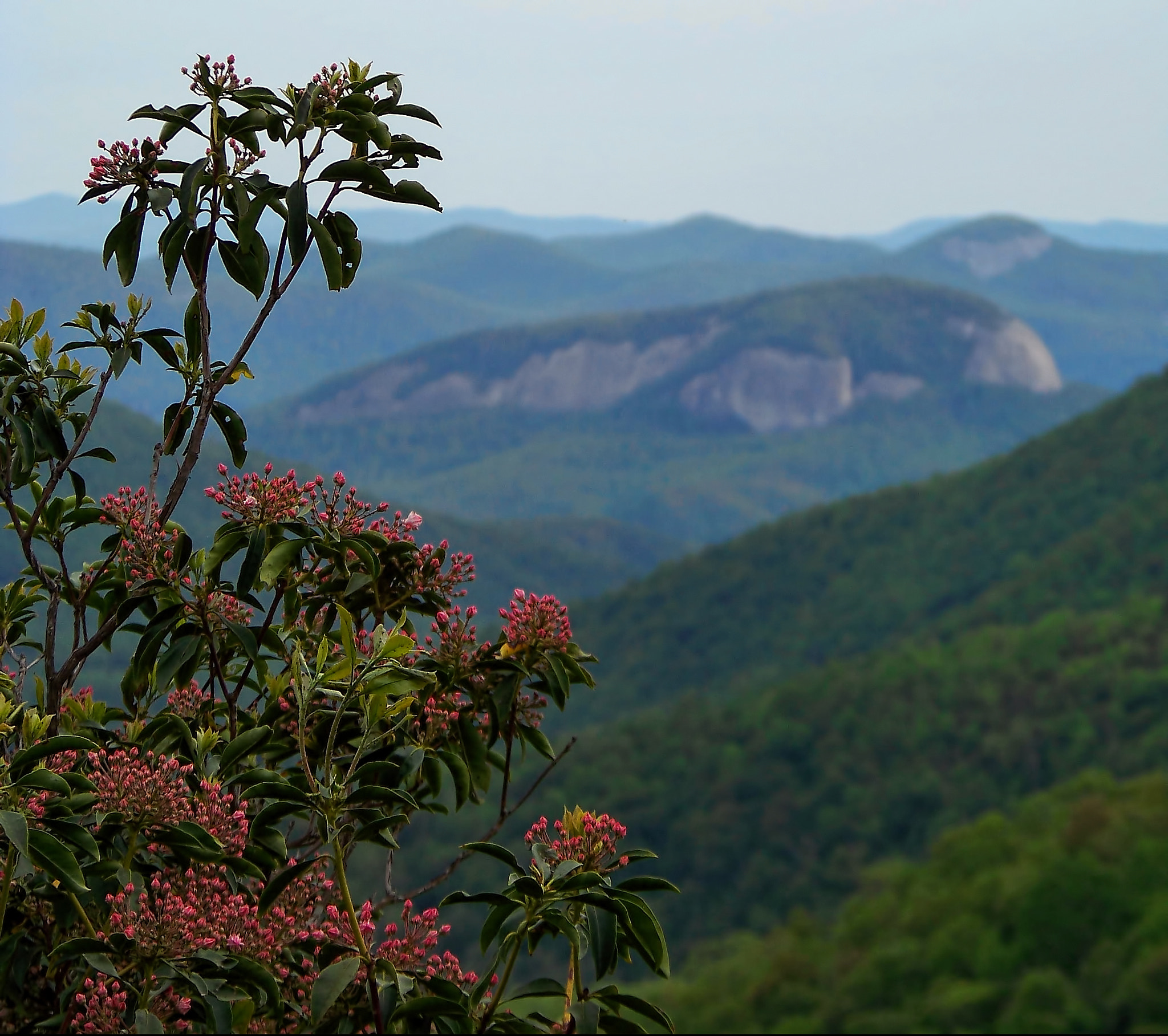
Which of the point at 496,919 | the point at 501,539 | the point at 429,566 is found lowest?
the point at 501,539

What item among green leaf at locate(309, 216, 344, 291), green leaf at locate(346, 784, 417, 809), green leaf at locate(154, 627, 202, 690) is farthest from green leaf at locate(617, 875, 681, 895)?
green leaf at locate(309, 216, 344, 291)

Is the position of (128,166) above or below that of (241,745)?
above

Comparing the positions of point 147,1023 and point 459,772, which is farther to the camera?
point 459,772

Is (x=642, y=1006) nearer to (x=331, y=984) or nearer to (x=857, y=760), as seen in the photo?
(x=331, y=984)

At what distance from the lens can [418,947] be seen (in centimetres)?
346

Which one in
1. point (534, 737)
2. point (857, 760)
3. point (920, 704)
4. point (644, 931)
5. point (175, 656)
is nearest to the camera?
point (644, 931)

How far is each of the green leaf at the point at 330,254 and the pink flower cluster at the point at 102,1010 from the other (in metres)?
1.97

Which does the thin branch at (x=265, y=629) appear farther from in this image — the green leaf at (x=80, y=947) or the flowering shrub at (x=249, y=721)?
the green leaf at (x=80, y=947)

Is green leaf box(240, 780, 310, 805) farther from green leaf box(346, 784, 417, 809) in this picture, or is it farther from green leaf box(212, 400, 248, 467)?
green leaf box(212, 400, 248, 467)

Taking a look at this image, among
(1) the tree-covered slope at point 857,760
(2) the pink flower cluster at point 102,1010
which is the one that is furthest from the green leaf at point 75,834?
(1) the tree-covered slope at point 857,760

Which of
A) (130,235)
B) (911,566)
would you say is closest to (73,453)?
(130,235)

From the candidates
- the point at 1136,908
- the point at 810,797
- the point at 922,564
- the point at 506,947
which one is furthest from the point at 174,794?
the point at 922,564

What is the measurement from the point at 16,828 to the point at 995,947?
5057 cm

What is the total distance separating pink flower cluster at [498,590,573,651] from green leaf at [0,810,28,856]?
76.0 inches
